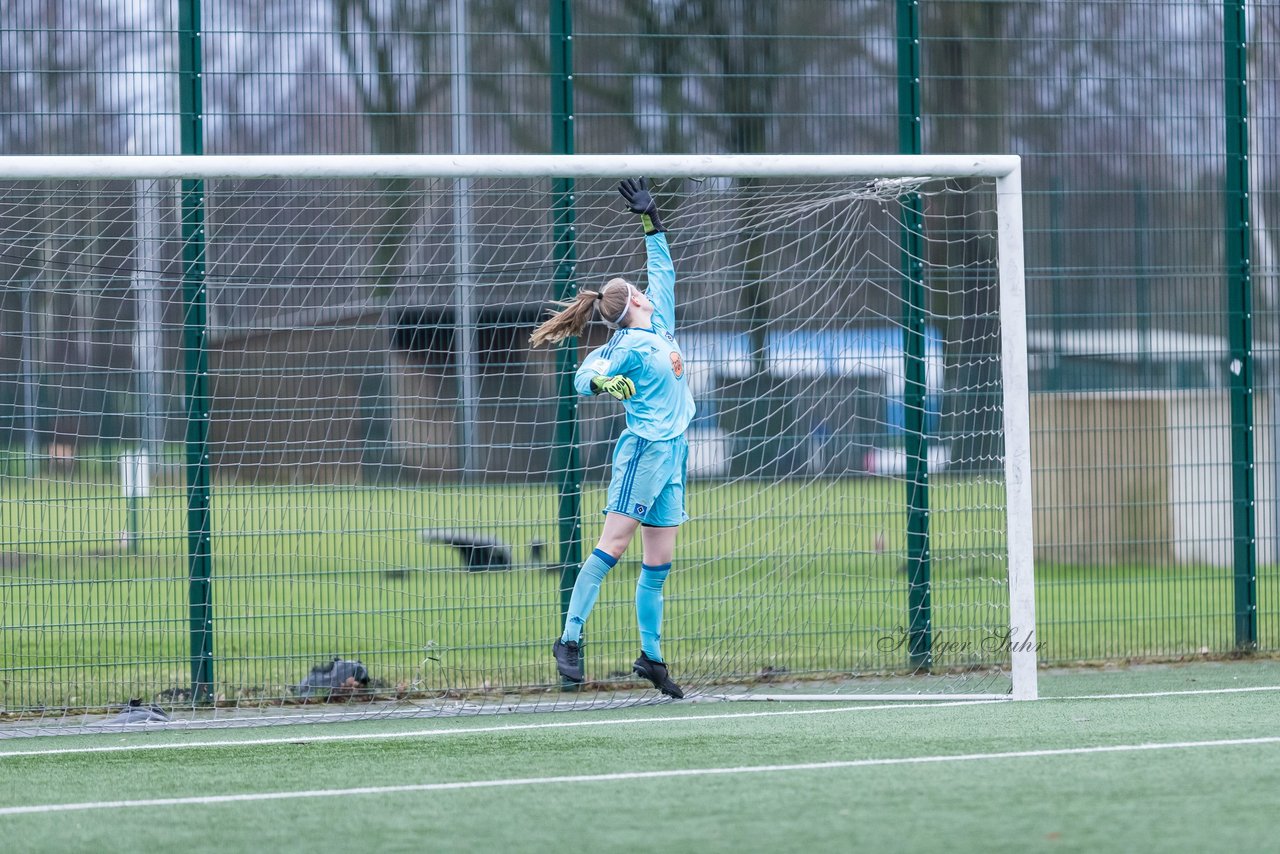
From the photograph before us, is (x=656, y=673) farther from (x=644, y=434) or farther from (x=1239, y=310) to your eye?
(x=1239, y=310)

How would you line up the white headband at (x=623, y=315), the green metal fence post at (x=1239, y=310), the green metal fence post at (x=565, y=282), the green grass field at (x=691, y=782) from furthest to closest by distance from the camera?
the green metal fence post at (x=1239, y=310)
the green metal fence post at (x=565, y=282)
the white headband at (x=623, y=315)
the green grass field at (x=691, y=782)

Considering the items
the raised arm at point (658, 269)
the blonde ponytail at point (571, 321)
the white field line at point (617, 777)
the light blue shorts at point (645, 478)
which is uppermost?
the raised arm at point (658, 269)

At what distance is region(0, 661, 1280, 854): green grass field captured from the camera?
4.11m

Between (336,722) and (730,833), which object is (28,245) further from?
(730,833)

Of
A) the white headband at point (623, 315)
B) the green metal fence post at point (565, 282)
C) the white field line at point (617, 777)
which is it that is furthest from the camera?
the green metal fence post at point (565, 282)

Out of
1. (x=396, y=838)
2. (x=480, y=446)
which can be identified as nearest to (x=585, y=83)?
(x=480, y=446)

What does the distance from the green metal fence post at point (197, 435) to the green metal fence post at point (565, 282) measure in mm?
1743

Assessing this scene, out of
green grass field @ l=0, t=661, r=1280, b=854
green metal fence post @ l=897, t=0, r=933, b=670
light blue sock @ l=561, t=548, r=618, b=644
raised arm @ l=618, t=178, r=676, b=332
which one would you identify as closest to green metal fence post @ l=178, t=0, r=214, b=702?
green grass field @ l=0, t=661, r=1280, b=854

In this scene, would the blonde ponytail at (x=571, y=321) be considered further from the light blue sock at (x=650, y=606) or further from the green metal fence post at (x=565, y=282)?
the light blue sock at (x=650, y=606)

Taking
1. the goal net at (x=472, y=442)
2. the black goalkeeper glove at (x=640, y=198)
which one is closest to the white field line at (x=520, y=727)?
the goal net at (x=472, y=442)

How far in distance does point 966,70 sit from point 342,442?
3936 millimetres

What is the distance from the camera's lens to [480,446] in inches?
304

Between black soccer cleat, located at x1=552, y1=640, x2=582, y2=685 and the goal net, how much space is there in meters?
0.46

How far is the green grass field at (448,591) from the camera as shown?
7277 mm
